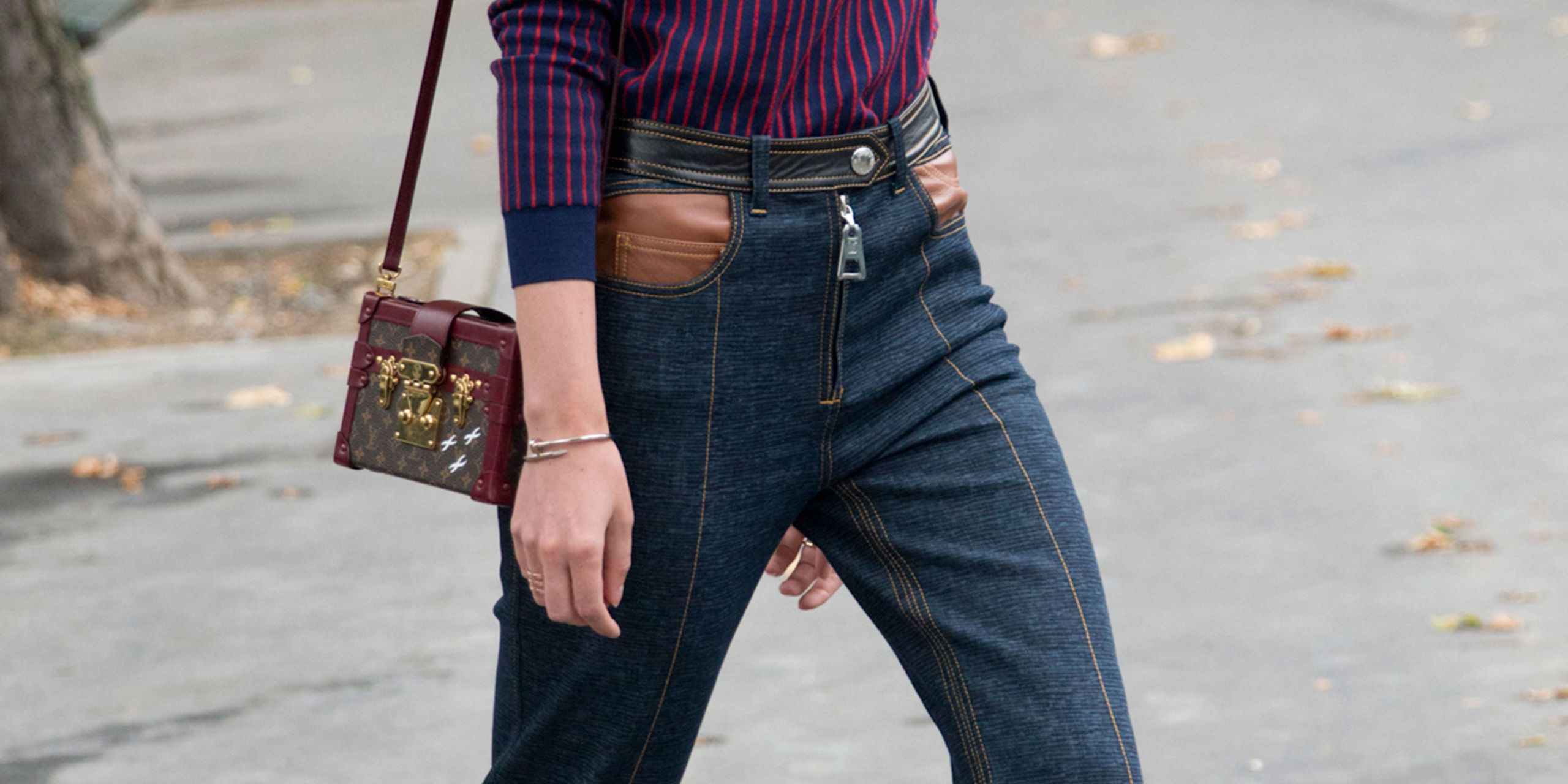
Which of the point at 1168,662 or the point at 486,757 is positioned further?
the point at 1168,662

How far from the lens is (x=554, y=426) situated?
5.77 ft

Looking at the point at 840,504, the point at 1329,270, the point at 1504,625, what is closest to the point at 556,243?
the point at 840,504

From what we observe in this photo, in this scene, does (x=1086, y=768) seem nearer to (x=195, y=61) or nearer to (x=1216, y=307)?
(x=1216, y=307)

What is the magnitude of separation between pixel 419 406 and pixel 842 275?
1.45ft

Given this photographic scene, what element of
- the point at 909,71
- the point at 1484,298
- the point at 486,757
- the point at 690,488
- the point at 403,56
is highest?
the point at 403,56

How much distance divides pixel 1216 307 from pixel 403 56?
945cm

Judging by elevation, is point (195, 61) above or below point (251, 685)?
above

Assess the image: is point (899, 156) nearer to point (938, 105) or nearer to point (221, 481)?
point (938, 105)

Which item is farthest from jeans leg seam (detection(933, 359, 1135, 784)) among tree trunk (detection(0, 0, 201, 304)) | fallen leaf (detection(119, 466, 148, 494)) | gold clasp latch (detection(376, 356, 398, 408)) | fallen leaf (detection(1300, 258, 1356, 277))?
tree trunk (detection(0, 0, 201, 304))

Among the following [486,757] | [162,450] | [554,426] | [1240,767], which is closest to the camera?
[554,426]

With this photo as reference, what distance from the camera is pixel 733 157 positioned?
5.96ft

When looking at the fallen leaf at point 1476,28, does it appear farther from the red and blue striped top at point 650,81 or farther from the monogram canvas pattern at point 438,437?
the monogram canvas pattern at point 438,437

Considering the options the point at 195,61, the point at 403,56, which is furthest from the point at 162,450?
the point at 195,61

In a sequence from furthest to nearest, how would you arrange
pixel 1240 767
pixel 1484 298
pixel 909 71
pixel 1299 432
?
pixel 1484 298 → pixel 1299 432 → pixel 1240 767 → pixel 909 71
